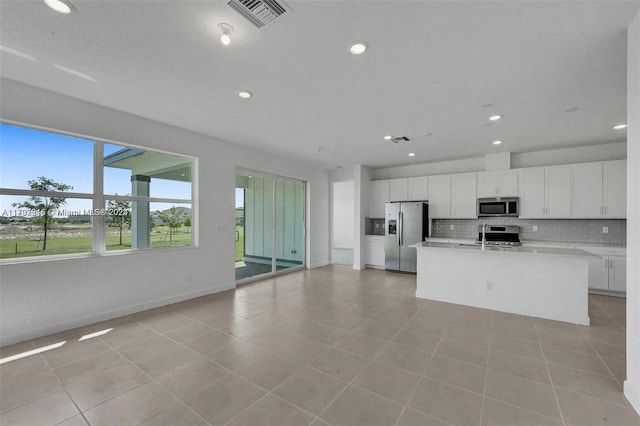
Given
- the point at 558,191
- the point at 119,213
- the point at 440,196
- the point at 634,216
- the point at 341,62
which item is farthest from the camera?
the point at 440,196

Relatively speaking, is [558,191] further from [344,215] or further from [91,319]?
[91,319]

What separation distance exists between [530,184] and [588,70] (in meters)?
3.41

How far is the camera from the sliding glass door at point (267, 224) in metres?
5.66

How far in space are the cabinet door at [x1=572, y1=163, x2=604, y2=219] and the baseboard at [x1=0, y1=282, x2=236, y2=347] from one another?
7074 millimetres

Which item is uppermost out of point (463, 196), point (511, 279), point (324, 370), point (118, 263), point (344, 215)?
point (463, 196)

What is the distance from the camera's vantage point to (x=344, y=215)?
11414 mm

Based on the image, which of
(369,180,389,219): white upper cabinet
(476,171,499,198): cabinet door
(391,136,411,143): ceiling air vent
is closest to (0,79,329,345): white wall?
(391,136,411,143): ceiling air vent

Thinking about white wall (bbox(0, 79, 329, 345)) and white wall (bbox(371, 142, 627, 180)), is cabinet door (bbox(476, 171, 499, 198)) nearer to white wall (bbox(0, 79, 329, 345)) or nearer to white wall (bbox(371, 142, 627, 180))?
white wall (bbox(371, 142, 627, 180))

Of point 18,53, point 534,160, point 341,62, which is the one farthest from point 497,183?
point 18,53

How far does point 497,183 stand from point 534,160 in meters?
0.87

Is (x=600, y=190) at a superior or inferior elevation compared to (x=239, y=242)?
superior

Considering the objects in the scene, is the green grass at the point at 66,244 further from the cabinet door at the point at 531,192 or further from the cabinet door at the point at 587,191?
the cabinet door at the point at 587,191

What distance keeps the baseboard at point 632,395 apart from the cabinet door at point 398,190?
5148 mm

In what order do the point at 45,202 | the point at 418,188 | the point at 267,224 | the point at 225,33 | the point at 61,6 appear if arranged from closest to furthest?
the point at 61,6 < the point at 225,33 < the point at 45,202 < the point at 267,224 < the point at 418,188
